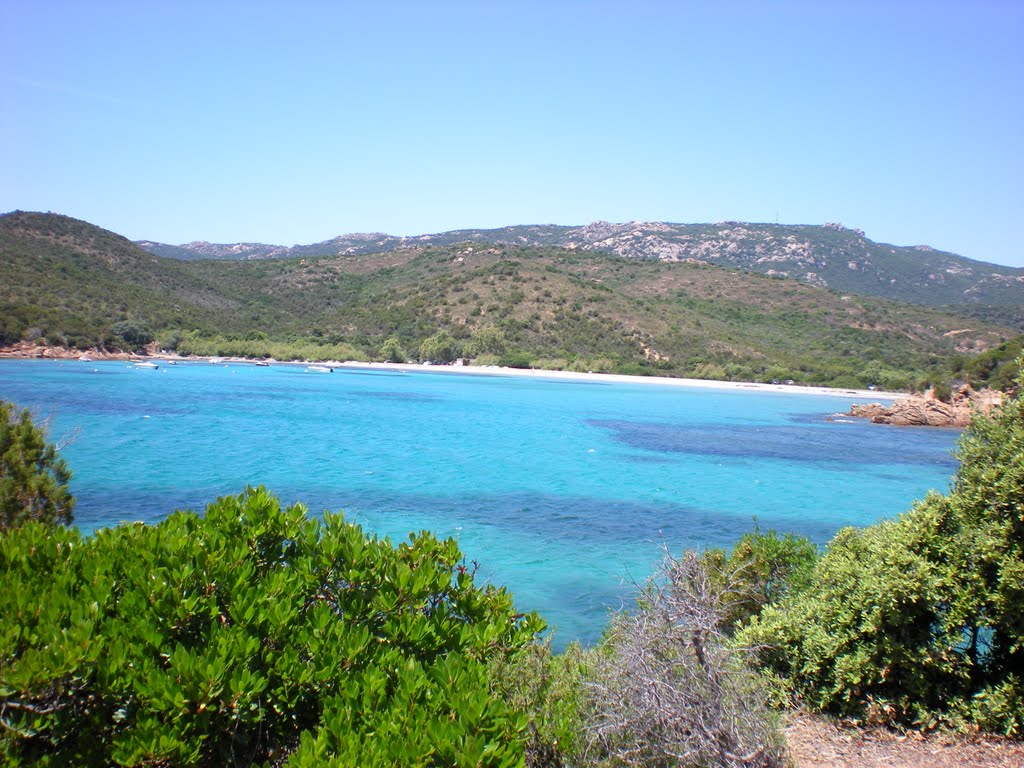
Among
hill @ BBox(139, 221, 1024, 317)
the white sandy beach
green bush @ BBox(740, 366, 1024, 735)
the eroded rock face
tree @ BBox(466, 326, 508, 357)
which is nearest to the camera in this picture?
green bush @ BBox(740, 366, 1024, 735)

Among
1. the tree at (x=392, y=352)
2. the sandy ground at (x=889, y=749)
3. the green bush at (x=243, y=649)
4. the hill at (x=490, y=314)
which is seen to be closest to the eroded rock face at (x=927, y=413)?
the hill at (x=490, y=314)

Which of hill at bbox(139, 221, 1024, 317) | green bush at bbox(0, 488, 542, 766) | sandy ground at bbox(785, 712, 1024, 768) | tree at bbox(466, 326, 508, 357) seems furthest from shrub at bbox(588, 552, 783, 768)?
hill at bbox(139, 221, 1024, 317)

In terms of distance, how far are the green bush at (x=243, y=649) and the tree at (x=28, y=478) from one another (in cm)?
414

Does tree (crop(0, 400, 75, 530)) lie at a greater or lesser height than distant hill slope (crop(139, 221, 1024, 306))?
lesser

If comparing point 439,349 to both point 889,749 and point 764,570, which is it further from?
point 889,749

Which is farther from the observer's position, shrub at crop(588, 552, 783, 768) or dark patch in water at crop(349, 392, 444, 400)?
dark patch in water at crop(349, 392, 444, 400)

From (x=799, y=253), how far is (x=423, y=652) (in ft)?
458

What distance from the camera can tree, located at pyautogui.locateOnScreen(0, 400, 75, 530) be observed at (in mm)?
7031

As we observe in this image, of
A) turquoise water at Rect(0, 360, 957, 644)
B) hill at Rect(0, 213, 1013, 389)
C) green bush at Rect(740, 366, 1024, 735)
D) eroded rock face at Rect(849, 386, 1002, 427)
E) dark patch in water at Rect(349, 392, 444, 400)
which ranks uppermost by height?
hill at Rect(0, 213, 1013, 389)

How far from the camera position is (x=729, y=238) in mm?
141875

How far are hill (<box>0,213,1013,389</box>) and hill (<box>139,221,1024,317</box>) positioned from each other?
83.8 ft

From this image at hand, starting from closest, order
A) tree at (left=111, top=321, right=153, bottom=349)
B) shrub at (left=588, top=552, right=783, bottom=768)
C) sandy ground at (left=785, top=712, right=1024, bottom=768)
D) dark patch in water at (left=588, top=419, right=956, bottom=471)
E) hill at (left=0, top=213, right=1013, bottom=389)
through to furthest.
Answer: shrub at (left=588, top=552, right=783, bottom=768)
sandy ground at (left=785, top=712, right=1024, bottom=768)
dark patch in water at (left=588, top=419, right=956, bottom=471)
tree at (left=111, top=321, right=153, bottom=349)
hill at (left=0, top=213, right=1013, bottom=389)

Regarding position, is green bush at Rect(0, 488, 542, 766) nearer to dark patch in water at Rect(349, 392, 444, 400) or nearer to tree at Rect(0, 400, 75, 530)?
tree at Rect(0, 400, 75, 530)

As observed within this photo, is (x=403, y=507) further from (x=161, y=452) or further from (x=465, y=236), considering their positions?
(x=465, y=236)
